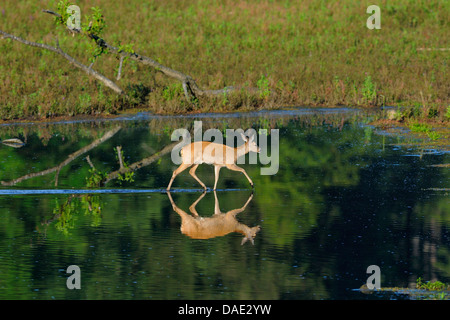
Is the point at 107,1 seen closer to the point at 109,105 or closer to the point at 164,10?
the point at 164,10

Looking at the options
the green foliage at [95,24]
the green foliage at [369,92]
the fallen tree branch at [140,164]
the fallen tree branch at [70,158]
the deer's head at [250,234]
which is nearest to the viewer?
the deer's head at [250,234]

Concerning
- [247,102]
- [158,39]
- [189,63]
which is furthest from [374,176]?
[158,39]

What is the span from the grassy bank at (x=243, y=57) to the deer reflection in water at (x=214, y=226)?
12462 mm

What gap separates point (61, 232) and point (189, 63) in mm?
23038

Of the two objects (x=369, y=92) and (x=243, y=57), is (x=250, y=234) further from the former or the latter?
(x=243, y=57)

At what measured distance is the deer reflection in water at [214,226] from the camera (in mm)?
12586

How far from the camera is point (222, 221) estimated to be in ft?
43.9

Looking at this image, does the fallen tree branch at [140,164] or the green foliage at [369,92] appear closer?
the fallen tree branch at [140,164]
